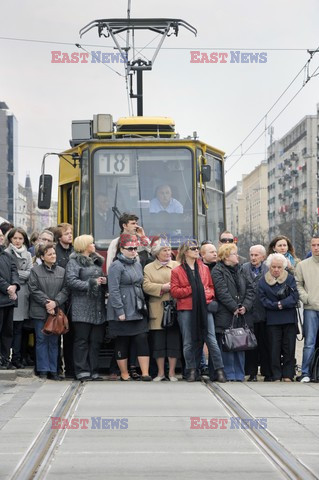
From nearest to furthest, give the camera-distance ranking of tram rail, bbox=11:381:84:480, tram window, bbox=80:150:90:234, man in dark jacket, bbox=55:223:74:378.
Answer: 1. tram rail, bbox=11:381:84:480
2. man in dark jacket, bbox=55:223:74:378
3. tram window, bbox=80:150:90:234

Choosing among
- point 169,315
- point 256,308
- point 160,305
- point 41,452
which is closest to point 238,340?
point 256,308

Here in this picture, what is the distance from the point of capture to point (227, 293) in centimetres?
1498

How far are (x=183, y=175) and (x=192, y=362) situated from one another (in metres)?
3.00

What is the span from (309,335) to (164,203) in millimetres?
2855

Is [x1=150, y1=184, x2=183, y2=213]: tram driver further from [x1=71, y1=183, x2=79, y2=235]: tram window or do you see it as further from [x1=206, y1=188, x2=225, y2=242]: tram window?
[x1=71, y1=183, x2=79, y2=235]: tram window

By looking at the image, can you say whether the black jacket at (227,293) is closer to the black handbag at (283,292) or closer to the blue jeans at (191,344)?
the blue jeans at (191,344)

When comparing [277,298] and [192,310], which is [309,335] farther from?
[192,310]

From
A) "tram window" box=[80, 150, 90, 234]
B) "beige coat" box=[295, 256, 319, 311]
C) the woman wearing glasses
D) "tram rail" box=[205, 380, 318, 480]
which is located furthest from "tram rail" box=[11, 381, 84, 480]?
"tram window" box=[80, 150, 90, 234]

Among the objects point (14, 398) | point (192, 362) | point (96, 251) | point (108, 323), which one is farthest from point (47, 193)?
point (14, 398)

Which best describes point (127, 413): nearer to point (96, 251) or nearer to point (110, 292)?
point (110, 292)

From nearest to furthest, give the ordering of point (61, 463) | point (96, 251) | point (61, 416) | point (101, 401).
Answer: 1. point (61, 463)
2. point (61, 416)
3. point (101, 401)
4. point (96, 251)

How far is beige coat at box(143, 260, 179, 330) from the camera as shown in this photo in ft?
49.4

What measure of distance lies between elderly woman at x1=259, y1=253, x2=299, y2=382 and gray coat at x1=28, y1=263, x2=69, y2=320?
2.65 m

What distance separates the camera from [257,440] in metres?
9.30
